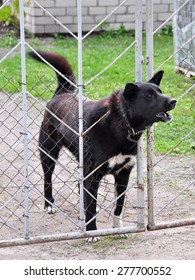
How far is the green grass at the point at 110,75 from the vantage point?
25.0 ft

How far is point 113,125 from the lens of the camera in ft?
15.4

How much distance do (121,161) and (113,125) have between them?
0.25m

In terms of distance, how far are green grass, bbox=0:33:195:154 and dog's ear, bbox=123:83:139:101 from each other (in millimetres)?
1018

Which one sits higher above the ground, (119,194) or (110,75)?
(110,75)

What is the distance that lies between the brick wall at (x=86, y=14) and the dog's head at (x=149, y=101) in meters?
9.67

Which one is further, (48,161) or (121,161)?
(48,161)

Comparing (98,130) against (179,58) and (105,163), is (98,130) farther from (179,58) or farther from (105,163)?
(179,58)

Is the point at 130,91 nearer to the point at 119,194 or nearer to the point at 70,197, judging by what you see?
the point at 119,194

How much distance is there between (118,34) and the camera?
47.0ft

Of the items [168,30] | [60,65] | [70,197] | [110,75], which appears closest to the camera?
[60,65]

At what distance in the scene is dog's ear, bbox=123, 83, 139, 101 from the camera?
175 inches

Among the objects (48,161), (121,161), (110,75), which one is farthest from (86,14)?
(121,161)

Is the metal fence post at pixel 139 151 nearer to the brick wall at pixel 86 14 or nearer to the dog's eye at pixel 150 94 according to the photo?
the dog's eye at pixel 150 94

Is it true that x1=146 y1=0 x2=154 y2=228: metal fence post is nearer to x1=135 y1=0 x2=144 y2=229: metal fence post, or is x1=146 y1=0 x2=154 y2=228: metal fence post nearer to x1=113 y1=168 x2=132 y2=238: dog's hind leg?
x1=135 y1=0 x2=144 y2=229: metal fence post
